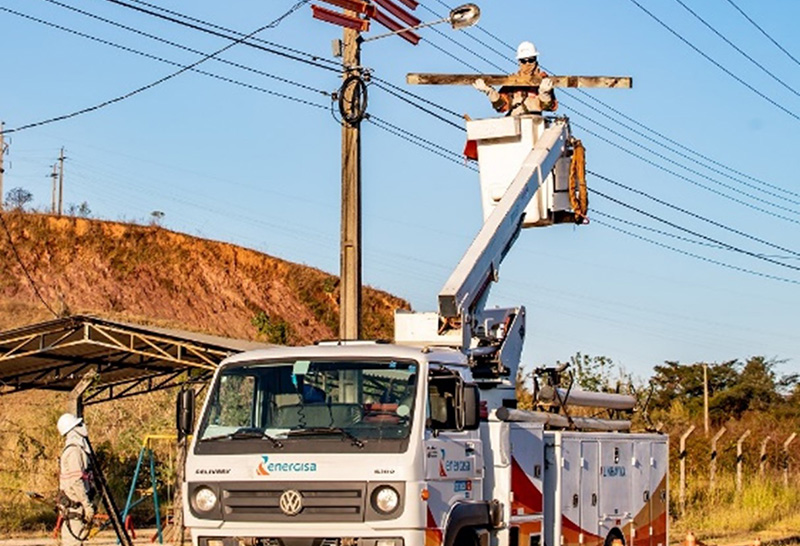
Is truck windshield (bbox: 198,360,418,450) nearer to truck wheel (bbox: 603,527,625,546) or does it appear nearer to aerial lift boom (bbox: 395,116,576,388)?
aerial lift boom (bbox: 395,116,576,388)

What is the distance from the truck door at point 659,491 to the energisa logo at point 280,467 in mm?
6978

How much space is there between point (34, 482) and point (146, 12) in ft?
44.1

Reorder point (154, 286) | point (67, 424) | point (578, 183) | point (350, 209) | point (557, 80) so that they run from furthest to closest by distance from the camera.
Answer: point (154, 286) < point (557, 80) < point (350, 209) < point (578, 183) < point (67, 424)

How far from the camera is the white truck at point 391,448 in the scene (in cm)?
1175

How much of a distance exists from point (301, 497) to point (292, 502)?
3.8 inches

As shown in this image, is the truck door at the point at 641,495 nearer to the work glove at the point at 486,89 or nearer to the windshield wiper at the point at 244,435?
the work glove at the point at 486,89

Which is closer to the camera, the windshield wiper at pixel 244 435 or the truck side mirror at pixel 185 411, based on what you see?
the windshield wiper at pixel 244 435

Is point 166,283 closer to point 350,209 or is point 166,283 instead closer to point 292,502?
point 350,209

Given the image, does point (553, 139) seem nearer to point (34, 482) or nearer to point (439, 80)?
point (439, 80)

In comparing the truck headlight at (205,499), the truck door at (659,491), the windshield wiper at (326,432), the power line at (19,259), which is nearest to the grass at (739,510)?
the truck door at (659,491)

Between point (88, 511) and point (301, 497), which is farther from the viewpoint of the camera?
point (88, 511)

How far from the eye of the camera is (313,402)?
12.4m

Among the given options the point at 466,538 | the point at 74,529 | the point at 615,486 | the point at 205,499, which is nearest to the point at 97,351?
the point at 74,529

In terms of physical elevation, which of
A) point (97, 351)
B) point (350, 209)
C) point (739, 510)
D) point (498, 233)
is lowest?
point (739, 510)
